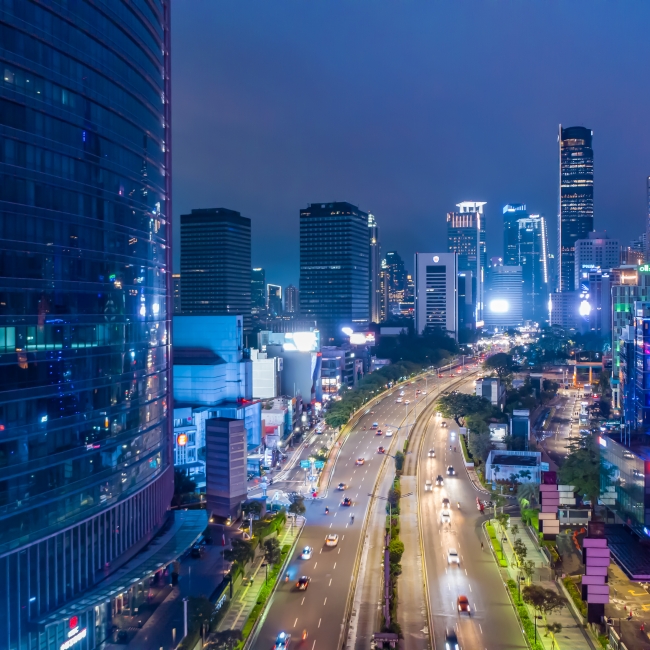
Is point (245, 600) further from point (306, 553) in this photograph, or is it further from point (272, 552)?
point (306, 553)

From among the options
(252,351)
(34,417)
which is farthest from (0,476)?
(252,351)

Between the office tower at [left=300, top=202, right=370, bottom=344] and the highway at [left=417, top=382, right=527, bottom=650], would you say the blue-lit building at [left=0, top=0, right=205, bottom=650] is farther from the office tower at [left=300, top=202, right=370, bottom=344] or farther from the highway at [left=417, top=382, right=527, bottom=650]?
the office tower at [left=300, top=202, right=370, bottom=344]

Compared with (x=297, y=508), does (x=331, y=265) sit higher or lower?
higher

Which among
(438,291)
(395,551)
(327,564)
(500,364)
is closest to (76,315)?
(327,564)

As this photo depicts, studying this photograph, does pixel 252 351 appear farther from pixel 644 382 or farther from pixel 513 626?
pixel 513 626

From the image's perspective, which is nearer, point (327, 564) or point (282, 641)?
point (282, 641)
